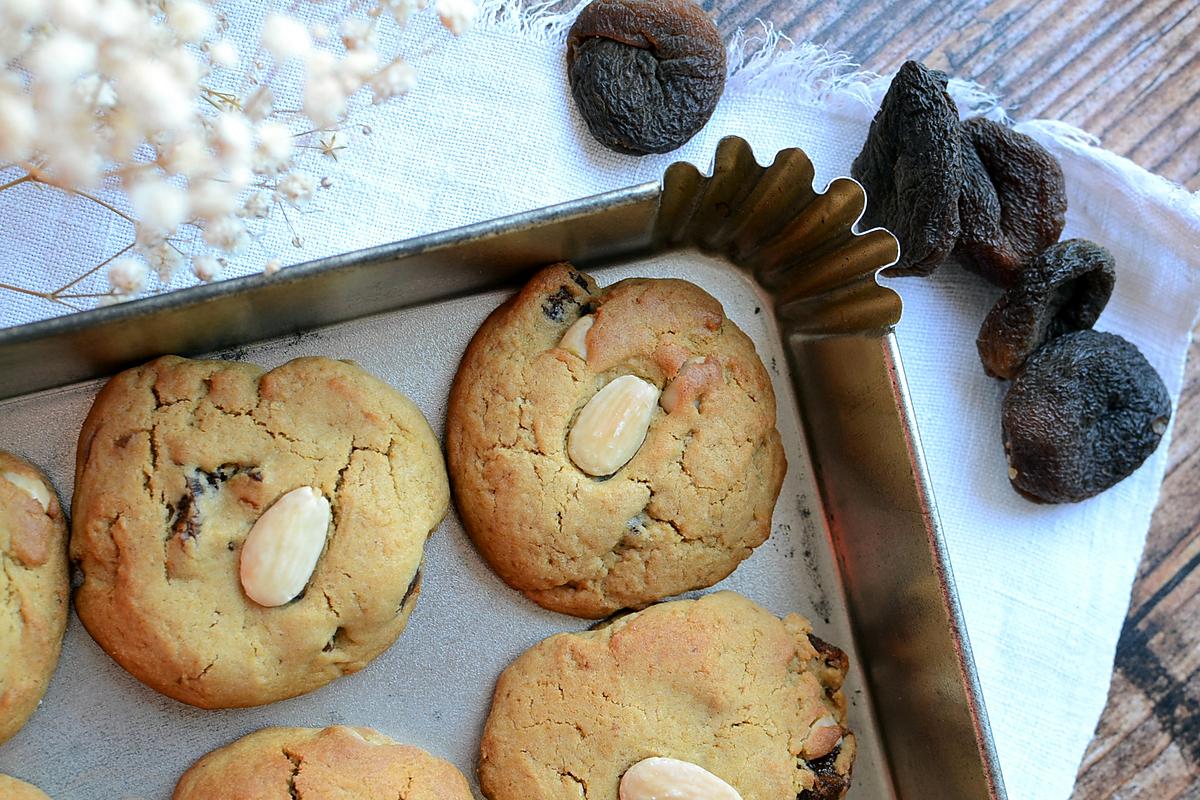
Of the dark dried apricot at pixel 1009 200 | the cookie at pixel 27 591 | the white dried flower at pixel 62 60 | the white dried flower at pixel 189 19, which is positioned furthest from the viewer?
the dark dried apricot at pixel 1009 200

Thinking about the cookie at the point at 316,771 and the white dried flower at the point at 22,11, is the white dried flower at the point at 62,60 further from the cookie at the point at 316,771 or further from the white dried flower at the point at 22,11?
the cookie at the point at 316,771

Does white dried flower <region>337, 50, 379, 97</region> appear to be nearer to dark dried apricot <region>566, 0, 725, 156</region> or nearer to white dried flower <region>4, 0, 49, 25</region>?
white dried flower <region>4, 0, 49, 25</region>

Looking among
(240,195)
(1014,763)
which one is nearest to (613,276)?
(240,195)

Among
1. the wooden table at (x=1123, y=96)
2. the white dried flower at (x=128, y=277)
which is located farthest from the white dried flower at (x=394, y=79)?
the wooden table at (x=1123, y=96)

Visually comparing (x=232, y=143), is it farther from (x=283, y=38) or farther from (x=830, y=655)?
(x=830, y=655)

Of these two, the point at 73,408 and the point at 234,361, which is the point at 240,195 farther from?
the point at 73,408

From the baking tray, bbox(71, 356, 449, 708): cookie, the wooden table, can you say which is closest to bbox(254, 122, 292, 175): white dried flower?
the baking tray

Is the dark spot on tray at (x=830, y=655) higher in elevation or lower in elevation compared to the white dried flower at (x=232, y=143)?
lower
